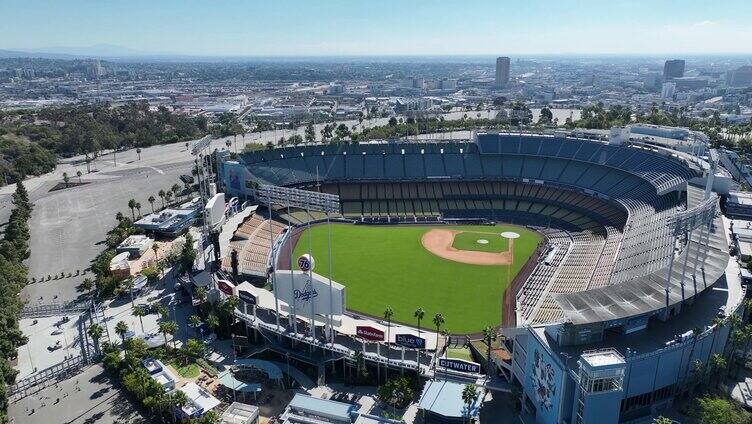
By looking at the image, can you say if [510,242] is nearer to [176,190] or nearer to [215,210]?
[215,210]

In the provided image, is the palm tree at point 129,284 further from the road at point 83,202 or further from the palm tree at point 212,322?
the palm tree at point 212,322

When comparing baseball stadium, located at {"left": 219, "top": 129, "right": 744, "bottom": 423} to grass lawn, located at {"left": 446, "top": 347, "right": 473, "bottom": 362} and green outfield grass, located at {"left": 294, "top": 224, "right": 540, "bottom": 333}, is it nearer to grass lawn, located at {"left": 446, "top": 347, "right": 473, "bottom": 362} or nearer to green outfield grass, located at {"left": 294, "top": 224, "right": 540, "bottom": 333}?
green outfield grass, located at {"left": 294, "top": 224, "right": 540, "bottom": 333}

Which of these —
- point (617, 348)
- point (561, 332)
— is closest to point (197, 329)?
point (561, 332)

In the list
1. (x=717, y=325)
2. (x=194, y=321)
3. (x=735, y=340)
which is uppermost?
(x=717, y=325)

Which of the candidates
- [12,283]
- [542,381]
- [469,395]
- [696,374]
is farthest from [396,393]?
[12,283]

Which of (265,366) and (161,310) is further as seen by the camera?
(161,310)

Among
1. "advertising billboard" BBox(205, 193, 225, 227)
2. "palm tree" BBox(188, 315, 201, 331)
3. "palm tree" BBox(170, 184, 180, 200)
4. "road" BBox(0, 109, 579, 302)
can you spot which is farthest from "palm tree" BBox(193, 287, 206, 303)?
"palm tree" BBox(170, 184, 180, 200)
